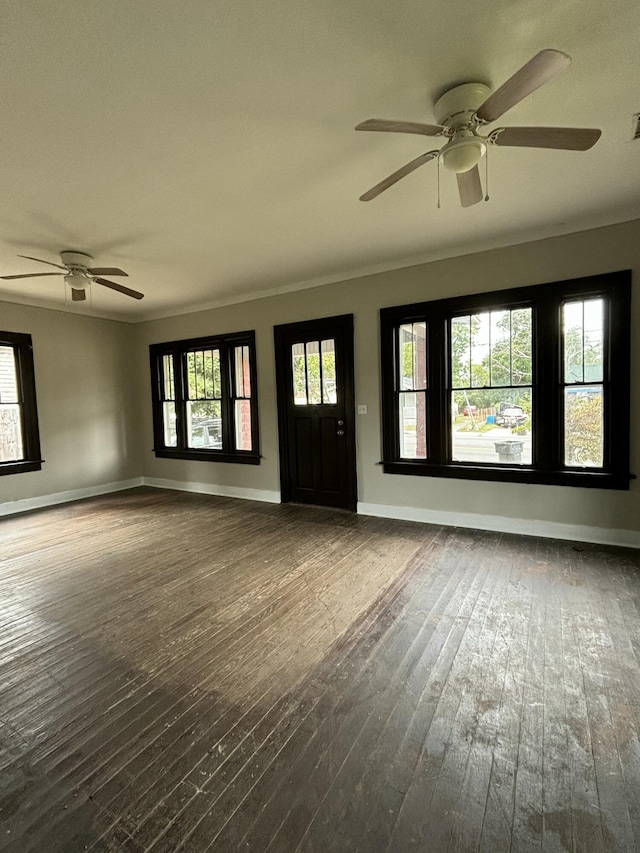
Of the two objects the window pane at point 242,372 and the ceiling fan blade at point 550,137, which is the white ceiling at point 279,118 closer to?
the ceiling fan blade at point 550,137

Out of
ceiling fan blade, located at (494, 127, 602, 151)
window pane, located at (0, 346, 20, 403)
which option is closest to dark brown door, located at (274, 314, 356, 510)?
ceiling fan blade, located at (494, 127, 602, 151)

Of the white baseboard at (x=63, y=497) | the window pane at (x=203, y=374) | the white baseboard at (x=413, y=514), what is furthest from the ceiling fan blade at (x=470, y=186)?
the white baseboard at (x=63, y=497)

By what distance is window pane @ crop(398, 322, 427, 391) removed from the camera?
4359 mm

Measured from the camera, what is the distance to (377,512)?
4695 mm

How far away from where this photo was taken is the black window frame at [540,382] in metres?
3.46

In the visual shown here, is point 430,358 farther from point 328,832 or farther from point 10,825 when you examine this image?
point 10,825

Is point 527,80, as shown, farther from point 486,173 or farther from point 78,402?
point 78,402

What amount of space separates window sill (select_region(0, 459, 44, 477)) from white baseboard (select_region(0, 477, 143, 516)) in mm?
388

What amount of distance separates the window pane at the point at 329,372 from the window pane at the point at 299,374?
0.94 feet

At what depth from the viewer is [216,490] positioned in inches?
237

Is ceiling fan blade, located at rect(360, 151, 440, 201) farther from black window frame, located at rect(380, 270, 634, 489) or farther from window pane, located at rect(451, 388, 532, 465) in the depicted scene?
window pane, located at rect(451, 388, 532, 465)

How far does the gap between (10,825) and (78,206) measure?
3.44 meters

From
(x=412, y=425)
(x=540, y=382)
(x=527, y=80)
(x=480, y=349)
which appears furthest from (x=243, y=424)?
(x=527, y=80)

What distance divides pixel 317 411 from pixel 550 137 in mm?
3551
